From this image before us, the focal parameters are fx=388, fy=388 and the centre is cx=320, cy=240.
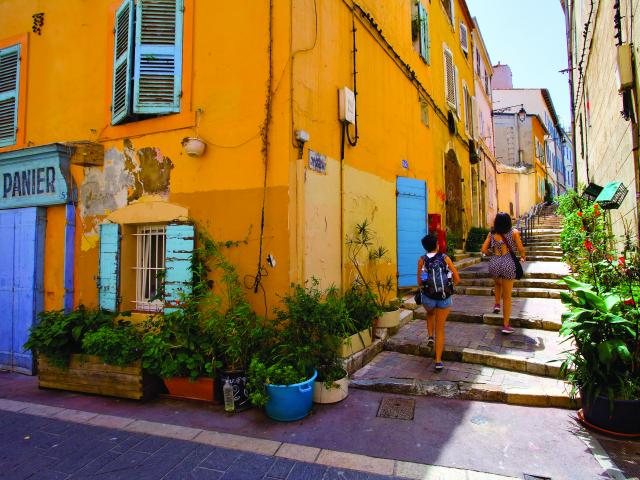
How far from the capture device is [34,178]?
6410mm

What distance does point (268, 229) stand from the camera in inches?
187

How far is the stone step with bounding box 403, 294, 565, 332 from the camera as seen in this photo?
5.99 meters

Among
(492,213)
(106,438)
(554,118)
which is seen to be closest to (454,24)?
(492,213)

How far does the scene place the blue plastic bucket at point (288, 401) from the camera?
379cm

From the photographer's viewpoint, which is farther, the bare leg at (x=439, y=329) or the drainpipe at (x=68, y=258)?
the drainpipe at (x=68, y=258)

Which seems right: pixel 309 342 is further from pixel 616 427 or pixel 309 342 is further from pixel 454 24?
pixel 454 24

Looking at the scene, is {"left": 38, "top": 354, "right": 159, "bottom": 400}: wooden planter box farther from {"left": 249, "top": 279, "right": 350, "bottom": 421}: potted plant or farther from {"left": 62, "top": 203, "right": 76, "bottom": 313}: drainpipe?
{"left": 249, "top": 279, "right": 350, "bottom": 421}: potted plant

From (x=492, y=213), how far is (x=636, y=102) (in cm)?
1369

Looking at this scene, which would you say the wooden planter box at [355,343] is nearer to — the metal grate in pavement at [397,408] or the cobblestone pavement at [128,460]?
the metal grate in pavement at [397,408]

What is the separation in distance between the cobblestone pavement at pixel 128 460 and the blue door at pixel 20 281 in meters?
A: 2.90

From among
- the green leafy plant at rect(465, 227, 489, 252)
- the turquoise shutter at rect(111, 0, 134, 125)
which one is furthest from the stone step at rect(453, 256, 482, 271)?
the turquoise shutter at rect(111, 0, 134, 125)

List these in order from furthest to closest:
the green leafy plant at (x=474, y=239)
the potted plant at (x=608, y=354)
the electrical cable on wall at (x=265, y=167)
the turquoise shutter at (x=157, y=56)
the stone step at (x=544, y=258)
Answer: the green leafy plant at (x=474, y=239)
the stone step at (x=544, y=258)
the turquoise shutter at (x=157, y=56)
the electrical cable on wall at (x=265, y=167)
the potted plant at (x=608, y=354)

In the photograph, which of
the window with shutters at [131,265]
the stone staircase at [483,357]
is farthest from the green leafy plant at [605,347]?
the window with shutters at [131,265]

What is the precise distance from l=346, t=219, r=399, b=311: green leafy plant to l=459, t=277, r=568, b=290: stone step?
2.49 meters
